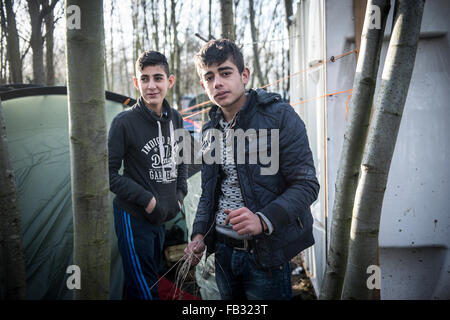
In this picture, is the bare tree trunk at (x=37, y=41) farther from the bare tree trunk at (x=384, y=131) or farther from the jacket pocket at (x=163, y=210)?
the bare tree trunk at (x=384, y=131)

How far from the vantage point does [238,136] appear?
171 centimetres

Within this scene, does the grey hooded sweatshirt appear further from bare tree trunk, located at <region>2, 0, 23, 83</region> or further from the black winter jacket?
bare tree trunk, located at <region>2, 0, 23, 83</region>

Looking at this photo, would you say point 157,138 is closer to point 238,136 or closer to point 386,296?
point 238,136

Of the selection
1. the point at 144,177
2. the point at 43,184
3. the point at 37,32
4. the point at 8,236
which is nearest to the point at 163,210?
the point at 144,177

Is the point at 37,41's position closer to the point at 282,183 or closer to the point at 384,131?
the point at 282,183

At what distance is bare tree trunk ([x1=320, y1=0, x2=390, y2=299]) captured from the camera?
1.74 metres

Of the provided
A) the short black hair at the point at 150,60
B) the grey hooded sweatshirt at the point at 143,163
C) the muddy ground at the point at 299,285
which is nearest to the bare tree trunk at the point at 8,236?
the grey hooded sweatshirt at the point at 143,163

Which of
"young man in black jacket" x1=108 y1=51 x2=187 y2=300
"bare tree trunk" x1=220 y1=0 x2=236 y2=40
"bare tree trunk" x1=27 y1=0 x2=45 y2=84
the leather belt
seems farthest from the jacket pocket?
"bare tree trunk" x1=27 y1=0 x2=45 y2=84

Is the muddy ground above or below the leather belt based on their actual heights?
below

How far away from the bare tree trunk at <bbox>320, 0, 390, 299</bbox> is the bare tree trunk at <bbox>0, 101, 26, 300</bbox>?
175cm

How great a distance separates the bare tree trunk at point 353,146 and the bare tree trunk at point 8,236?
1752mm

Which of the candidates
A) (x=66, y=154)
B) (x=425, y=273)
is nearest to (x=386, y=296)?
(x=425, y=273)

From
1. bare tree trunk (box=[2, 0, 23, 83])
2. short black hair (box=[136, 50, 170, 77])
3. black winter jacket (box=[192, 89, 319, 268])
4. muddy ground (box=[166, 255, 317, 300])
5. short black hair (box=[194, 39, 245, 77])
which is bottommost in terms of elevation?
muddy ground (box=[166, 255, 317, 300])

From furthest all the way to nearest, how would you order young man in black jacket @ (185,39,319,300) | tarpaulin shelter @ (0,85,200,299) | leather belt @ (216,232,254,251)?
tarpaulin shelter @ (0,85,200,299)
leather belt @ (216,232,254,251)
young man in black jacket @ (185,39,319,300)
